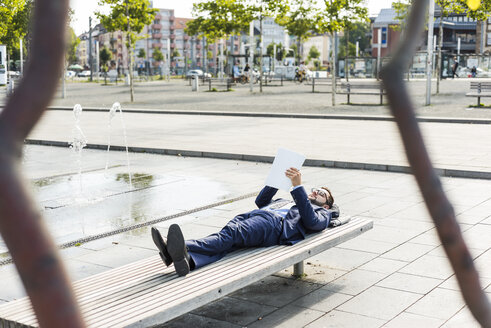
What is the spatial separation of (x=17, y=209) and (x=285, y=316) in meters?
4.27

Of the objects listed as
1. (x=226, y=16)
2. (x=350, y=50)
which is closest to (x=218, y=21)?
(x=226, y=16)

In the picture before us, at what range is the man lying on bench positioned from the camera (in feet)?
13.9

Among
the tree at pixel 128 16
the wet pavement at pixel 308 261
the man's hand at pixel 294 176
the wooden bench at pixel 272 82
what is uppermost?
the tree at pixel 128 16

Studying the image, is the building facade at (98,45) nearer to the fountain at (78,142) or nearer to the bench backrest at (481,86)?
the fountain at (78,142)

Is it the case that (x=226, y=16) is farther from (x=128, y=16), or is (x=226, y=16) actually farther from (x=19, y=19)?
(x=19, y=19)

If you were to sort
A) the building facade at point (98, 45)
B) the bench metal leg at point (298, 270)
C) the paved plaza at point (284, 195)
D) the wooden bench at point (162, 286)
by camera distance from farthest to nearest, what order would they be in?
the bench metal leg at point (298, 270)
the paved plaza at point (284, 195)
the wooden bench at point (162, 286)
the building facade at point (98, 45)

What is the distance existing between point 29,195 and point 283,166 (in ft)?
15.3

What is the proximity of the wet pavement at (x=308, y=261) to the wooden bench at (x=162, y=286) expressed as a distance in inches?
15.4

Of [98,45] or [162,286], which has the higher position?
[98,45]

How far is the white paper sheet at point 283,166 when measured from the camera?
4.98 m

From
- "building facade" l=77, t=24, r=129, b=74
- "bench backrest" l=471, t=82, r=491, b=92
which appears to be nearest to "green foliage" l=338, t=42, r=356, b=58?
"building facade" l=77, t=24, r=129, b=74

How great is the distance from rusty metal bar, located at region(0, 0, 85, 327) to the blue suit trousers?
405cm

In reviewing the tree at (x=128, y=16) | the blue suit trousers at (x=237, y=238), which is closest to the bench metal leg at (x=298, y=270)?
the blue suit trousers at (x=237, y=238)

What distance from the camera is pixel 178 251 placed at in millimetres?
4199
